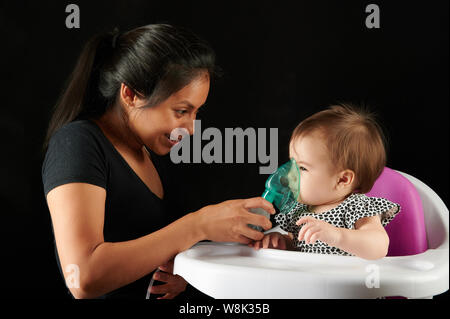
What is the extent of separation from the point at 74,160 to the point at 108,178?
0.31ft

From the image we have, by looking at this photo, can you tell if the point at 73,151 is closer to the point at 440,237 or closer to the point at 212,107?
the point at 212,107

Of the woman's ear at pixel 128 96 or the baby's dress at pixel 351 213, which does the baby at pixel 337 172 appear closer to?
the baby's dress at pixel 351 213

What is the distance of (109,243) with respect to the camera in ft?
2.95

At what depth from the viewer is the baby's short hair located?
3.42 feet

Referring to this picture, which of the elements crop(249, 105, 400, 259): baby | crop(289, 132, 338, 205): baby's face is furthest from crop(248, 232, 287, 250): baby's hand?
crop(289, 132, 338, 205): baby's face

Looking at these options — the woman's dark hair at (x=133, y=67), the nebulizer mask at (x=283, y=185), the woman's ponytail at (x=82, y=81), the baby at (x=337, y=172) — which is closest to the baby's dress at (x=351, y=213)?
the baby at (x=337, y=172)

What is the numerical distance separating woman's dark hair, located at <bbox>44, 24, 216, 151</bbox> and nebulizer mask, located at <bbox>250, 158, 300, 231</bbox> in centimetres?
29

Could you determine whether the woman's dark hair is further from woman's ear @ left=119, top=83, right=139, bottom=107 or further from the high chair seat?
the high chair seat

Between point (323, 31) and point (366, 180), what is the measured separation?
0.36 m

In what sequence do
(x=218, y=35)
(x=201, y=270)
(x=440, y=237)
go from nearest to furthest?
(x=201, y=270) < (x=440, y=237) < (x=218, y=35)

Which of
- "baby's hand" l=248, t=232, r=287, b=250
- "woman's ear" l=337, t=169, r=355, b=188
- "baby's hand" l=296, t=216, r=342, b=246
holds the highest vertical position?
"woman's ear" l=337, t=169, r=355, b=188

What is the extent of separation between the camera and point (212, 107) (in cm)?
121

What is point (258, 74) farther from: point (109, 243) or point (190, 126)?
point (109, 243)
